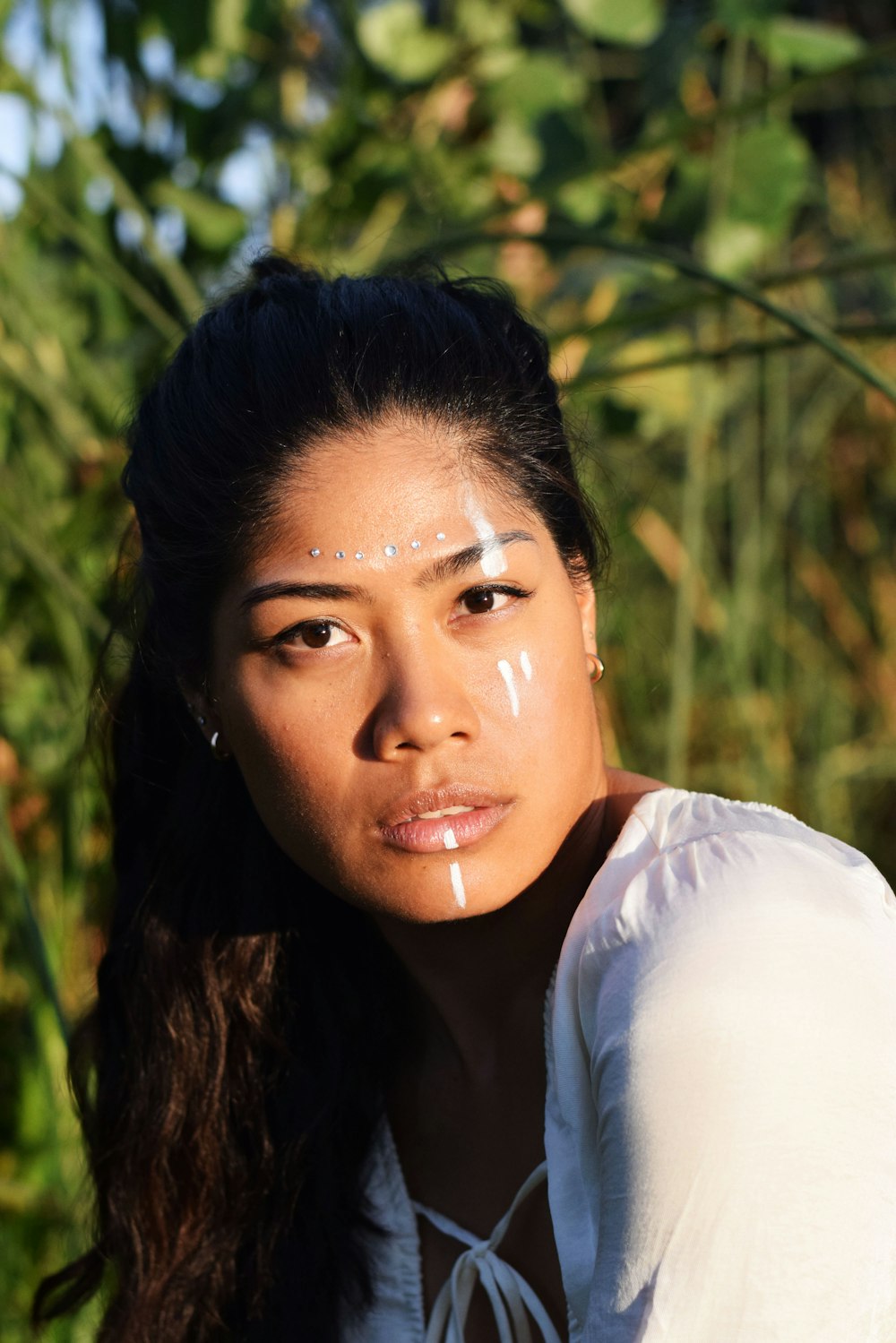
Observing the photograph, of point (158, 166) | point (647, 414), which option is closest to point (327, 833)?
point (647, 414)

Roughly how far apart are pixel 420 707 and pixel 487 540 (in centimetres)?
13

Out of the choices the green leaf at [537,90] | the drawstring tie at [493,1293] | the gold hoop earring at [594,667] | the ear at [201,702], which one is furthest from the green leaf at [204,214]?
the drawstring tie at [493,1293]

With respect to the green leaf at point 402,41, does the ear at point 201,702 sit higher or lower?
lower

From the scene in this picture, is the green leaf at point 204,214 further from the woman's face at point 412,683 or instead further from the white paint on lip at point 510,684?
the white paint on lip at point 510,684

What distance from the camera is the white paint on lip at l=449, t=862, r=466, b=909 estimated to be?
0.86m

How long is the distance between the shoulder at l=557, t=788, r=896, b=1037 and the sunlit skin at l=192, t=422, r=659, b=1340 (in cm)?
7

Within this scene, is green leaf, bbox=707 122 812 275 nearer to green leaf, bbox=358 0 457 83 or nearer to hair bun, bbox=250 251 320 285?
green leaf, bbox=358 0 457 83

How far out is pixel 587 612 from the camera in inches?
40.5

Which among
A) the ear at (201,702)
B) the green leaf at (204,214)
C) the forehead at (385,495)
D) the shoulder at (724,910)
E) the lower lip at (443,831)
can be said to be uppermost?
the green leaf at (204,214)

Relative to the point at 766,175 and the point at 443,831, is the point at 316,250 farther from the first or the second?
the point at 443,831

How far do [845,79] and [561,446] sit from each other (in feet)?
5.55

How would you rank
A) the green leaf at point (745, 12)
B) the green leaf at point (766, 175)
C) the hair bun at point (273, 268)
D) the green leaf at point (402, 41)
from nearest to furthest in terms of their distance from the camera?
the hair bun at point (273, 268) < the green leaf at point (745, 12) < the green leaf at point (766, 175) < the green leaf at point (402, 41)

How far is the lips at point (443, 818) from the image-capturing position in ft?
2.78

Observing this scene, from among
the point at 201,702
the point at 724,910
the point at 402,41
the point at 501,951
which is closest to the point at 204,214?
the point at 402,41
